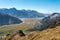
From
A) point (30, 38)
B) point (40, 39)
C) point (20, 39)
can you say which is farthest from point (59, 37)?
point (20, 39)

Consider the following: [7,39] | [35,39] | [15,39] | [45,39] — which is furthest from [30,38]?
[7,39]

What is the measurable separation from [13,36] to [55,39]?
2432 inches

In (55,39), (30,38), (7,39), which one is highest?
(55,39)

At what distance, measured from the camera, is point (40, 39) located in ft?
255

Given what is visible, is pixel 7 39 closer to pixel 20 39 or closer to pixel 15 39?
pixel 15 39

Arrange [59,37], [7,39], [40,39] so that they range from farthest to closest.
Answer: [7,39], [40,39], [59,37]

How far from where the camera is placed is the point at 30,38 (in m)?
91.6

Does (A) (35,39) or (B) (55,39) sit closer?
(B) (55,39)

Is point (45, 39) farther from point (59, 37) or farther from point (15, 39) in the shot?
point (15, 39)

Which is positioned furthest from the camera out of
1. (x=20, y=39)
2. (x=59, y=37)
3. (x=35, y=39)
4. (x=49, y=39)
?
(x=20, y=39)

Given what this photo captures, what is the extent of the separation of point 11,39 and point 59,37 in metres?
64.1

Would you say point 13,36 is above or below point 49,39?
below

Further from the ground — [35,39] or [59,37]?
[59,37]

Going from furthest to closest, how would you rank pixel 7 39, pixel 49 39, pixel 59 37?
pixel 7 39 < pixel 49 39 < pixel 59 37
